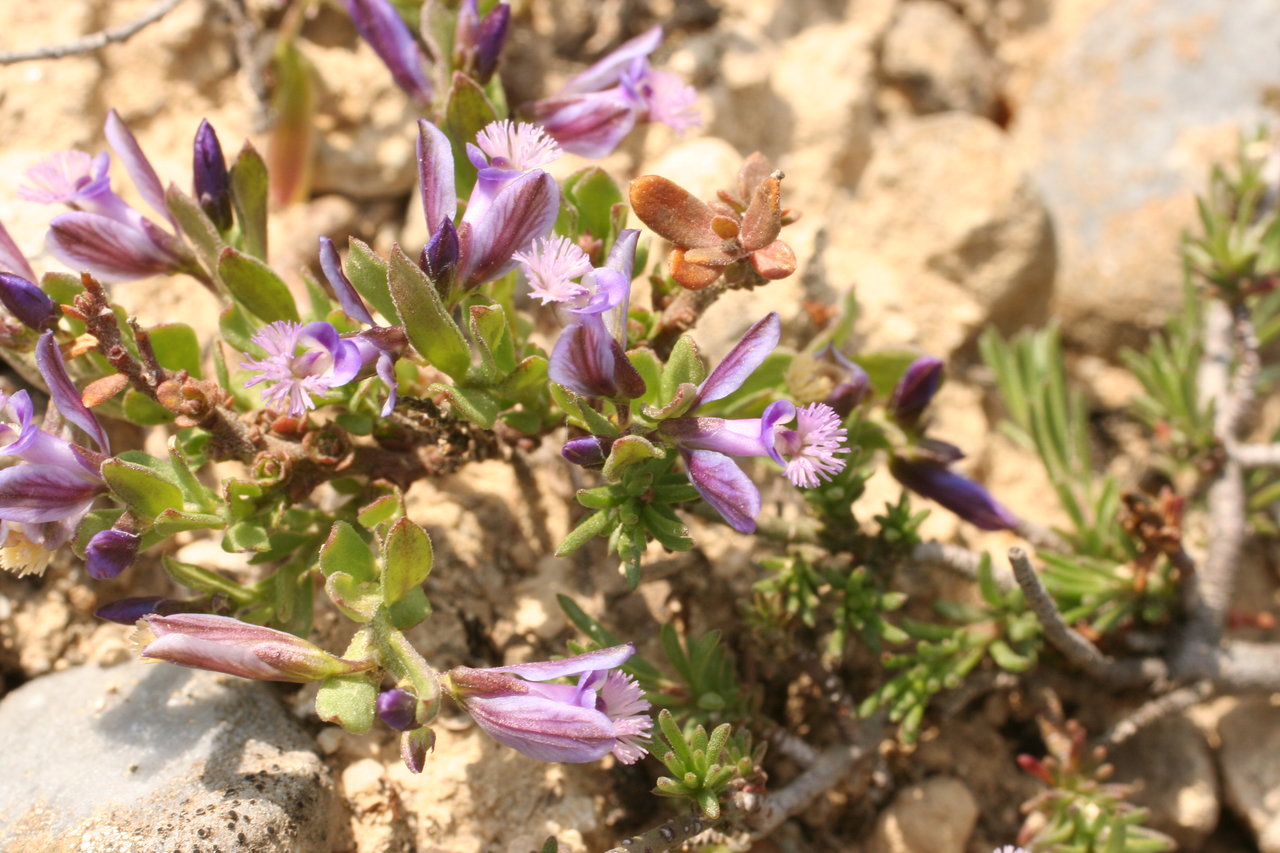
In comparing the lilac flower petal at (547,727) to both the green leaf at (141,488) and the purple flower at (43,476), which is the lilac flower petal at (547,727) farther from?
the purple flower at (43,476)

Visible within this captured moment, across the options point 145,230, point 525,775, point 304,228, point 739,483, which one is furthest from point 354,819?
point 304,228

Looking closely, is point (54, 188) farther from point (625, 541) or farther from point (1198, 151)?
point (1198, 151)

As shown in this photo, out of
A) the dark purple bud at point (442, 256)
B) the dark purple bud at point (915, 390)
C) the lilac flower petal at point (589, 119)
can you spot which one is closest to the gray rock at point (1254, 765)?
the dark purple bud at point (915, 390)

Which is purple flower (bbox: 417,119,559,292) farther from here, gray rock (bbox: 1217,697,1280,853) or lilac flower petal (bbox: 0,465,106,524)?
gray rock (bbox: 1217,697,1280,853)

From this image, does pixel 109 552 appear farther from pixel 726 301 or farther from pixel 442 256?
pixel 726 301

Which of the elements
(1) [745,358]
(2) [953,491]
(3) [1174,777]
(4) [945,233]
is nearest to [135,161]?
(1) [745,358]
